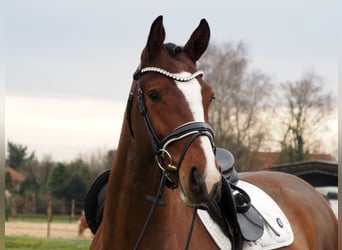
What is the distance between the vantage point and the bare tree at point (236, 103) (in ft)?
99.0

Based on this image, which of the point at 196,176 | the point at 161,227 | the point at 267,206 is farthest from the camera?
the point at 267,206

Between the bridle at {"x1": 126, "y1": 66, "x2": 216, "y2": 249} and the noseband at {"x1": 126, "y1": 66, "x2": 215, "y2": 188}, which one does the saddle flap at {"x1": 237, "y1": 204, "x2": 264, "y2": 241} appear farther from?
the noseband at {"x1": 126, "y1": 66, "x2": 215, "y2": 188}

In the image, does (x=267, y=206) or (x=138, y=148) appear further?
(x=267, y=206)

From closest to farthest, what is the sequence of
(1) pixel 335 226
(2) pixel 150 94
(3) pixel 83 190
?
1. (2) pixel 150 94
2. (1) pixel 335 226
3. (3) pixel 83 190

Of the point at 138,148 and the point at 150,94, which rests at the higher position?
the point at 150,94

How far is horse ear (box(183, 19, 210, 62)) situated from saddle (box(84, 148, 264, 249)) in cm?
84

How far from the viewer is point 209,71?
3117 cm

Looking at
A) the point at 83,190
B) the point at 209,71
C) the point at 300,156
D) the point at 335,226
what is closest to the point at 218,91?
the point at 209,71

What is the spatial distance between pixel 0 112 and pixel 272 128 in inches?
1177

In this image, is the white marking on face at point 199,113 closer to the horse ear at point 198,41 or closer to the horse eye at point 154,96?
the horse eye at point 154,96

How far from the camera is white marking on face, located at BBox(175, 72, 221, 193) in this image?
283 centimetres

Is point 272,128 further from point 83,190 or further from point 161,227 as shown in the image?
point 161,227

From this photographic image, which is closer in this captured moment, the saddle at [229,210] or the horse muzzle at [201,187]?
the horse muzzle at [201,187]

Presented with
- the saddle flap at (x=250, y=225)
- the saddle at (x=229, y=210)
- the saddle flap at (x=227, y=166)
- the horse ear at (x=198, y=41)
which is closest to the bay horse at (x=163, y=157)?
the horse ear at (x=198, y=41)
